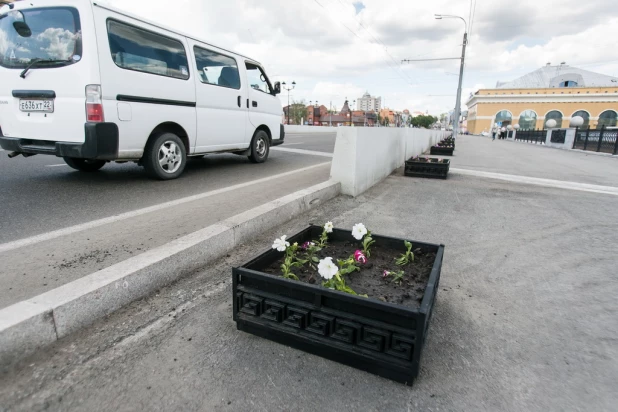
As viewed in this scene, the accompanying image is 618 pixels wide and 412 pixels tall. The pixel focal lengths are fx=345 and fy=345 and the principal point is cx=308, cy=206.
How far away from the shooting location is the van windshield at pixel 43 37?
415cm

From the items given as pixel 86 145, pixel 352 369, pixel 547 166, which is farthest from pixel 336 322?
pixel 547 166

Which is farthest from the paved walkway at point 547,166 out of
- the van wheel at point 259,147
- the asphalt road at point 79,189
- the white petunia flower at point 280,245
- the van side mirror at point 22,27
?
the van side mirror at point 22,27

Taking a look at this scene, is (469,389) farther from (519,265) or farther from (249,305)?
(519,265)

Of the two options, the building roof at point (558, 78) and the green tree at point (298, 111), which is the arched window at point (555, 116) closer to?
the building roof at point (558, 78)

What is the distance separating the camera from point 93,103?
414 cm

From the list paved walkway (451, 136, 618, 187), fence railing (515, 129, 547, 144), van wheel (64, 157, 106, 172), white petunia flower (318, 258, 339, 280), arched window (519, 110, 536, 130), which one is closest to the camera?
white petunia flower (318, 258, 339, 280)

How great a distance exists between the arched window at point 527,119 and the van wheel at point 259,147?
83930 mm

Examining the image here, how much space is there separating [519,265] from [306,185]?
3139 millimetres

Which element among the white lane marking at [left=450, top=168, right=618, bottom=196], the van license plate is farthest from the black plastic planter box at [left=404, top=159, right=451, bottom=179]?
the van license plate

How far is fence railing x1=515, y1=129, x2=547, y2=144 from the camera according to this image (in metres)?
33.8

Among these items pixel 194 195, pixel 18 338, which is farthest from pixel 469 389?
pixel 194 195

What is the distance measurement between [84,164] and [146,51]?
219 cm

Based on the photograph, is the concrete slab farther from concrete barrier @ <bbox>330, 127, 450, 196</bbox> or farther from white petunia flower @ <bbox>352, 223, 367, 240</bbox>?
concrete barrier @ <bbox>330, 127, 450, 196</bbox>

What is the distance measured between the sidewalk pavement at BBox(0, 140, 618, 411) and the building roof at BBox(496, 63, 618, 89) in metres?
89.8
